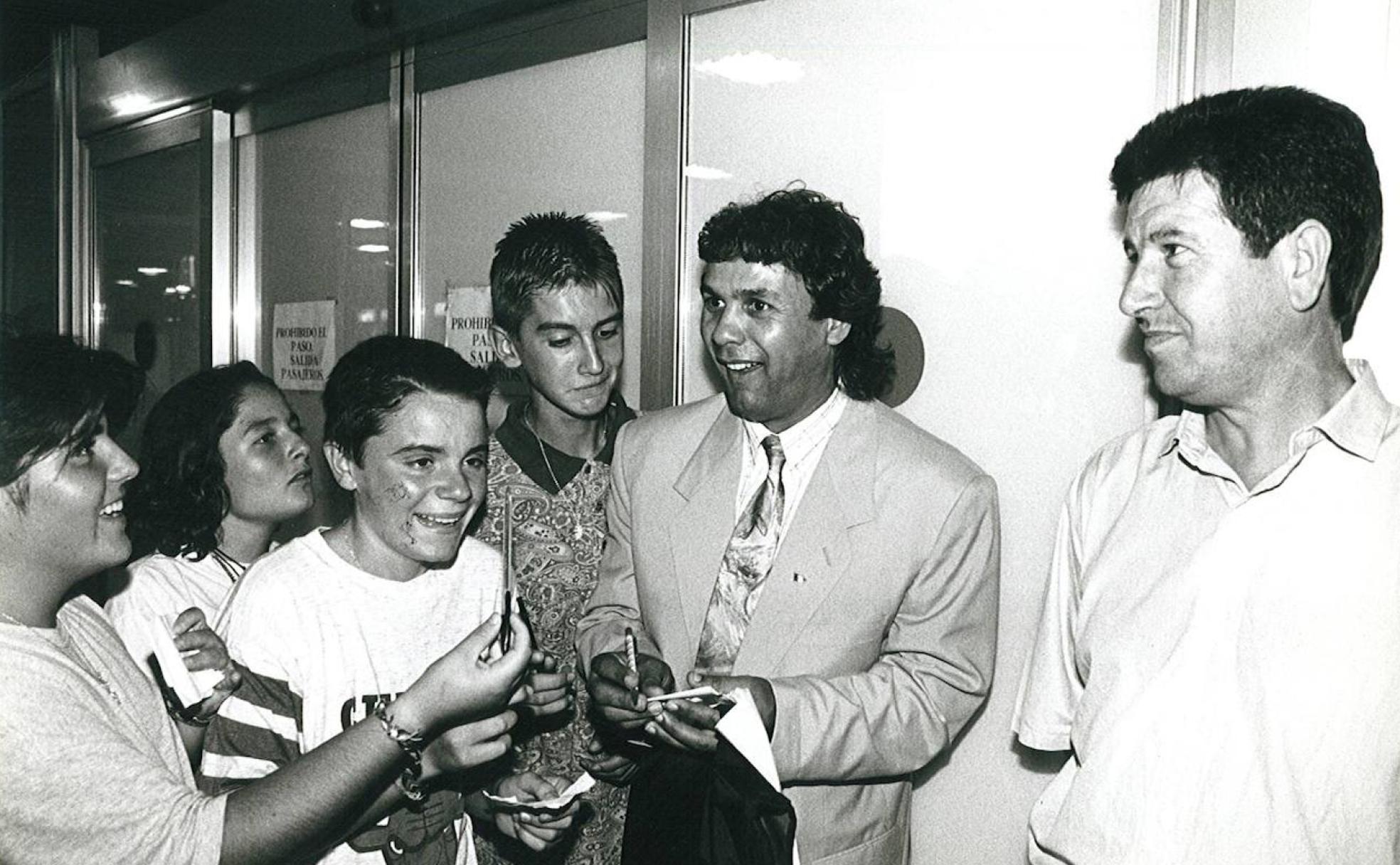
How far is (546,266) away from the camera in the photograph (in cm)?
246

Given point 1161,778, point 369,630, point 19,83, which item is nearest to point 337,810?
point 369,630

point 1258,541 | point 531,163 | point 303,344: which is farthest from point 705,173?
point 303,344

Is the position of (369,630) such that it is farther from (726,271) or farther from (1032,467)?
(1032,467)

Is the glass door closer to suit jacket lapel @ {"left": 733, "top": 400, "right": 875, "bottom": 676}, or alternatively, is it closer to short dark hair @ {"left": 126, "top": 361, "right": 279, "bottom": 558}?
short dark hair @ {"left": 126, "top": 361, "right": 279, "bottom": 558}

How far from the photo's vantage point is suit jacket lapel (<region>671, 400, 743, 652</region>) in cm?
206

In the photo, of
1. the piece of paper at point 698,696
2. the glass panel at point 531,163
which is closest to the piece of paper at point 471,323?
the glass panel at point 531,163

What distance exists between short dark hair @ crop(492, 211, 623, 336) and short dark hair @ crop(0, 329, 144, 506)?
104cm

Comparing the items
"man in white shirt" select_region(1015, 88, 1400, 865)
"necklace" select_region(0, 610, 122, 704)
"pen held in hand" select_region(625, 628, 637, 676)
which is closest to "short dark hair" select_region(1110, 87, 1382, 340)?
"man in white shirt" select_region(1015, 88, 1400, 865)

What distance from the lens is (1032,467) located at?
7.37ft

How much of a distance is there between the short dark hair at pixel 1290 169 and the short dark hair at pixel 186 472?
2.05 m

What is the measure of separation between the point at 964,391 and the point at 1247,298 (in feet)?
2.88

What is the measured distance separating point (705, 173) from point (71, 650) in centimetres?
186

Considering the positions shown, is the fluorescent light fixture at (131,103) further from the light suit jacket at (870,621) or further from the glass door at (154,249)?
the light suit jacket at (870,621)

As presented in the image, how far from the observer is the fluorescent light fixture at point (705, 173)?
276 centimetres
